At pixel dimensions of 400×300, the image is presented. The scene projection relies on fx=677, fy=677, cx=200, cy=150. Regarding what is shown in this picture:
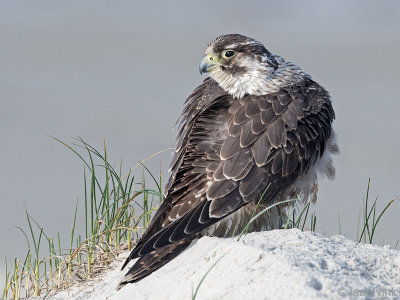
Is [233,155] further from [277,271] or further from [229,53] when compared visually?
[277,271]

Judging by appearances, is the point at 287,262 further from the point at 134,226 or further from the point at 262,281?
the point at 134,226

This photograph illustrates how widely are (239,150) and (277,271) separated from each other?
4.41 ft

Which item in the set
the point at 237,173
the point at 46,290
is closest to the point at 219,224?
the point at 237,173

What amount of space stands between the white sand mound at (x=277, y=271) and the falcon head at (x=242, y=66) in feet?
4.34

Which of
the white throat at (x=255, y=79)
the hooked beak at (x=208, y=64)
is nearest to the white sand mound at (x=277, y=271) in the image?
the white throat at (x=255, y=79)

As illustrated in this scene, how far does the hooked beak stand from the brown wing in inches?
8.9

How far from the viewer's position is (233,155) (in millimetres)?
4797

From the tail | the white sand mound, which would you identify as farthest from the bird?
the white sand mound

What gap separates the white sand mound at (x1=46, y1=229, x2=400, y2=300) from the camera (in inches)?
139

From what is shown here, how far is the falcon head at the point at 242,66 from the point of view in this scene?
530 centimetres

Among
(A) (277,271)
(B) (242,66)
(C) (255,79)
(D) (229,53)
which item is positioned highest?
(D) (229,53)

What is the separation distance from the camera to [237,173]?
15.5ft

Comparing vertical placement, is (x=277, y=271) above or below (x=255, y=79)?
below

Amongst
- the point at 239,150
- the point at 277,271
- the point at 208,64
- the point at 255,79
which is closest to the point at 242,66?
the point at 255,79
